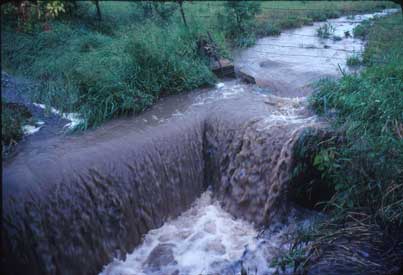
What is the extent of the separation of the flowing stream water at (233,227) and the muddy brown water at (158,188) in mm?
14

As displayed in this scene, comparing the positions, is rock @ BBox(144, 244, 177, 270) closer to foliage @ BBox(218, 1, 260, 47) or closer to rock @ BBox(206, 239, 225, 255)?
rock @ BBox(206, 239, 225, 255)

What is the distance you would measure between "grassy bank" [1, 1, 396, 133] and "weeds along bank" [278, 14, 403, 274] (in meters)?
2.46

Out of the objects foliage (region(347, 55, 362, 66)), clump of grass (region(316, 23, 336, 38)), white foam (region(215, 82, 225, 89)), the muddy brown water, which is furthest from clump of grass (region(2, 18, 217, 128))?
clump of grass (region(316, 23, 336, 38))

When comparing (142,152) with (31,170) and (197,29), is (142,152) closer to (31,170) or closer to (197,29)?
(31,170)

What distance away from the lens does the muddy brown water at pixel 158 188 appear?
342cm

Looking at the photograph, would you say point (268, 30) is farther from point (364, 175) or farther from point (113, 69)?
point (364, 175)

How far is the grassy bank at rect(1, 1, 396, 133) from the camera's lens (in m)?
5.16

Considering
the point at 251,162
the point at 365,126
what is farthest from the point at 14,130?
the point at 365,126

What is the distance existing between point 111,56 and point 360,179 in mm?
4234

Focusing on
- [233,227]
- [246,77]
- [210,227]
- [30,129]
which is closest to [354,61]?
[246,77]

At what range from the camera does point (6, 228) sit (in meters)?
3.10

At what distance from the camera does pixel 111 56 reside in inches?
231

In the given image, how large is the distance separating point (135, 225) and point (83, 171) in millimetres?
861

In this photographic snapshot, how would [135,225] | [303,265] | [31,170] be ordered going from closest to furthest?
[303,265] → [31,170] → [135,225]
